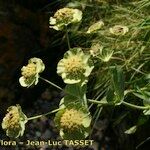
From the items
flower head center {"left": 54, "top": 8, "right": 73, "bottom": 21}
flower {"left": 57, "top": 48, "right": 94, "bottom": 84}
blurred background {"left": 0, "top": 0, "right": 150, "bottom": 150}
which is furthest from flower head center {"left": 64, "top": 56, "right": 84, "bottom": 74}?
blurred background {"left": 0, "top": 0, "right": 150, "bottom": 150}

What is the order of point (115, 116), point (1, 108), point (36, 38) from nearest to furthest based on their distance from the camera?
point (115, 116) < point (1, 108) < point (36, 38)

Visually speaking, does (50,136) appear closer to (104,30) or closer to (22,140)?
(22,140)

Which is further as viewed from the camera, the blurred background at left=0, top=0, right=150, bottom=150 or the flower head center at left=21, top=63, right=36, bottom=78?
the blurred background at left=0, top=0, right=150, bottom=150

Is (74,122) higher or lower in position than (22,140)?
higher

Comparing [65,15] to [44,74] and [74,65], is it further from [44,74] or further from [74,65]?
[44,74]

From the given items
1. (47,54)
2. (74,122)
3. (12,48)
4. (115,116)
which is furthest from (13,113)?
(47,54)

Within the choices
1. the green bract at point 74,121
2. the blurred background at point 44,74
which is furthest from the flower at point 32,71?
the blurred background at point 44,74

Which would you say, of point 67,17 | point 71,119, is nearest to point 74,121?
point 71,119

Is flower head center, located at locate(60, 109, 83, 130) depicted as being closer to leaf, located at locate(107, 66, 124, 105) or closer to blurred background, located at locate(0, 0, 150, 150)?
leaf, located at locate(107, 66, 124, 105)
